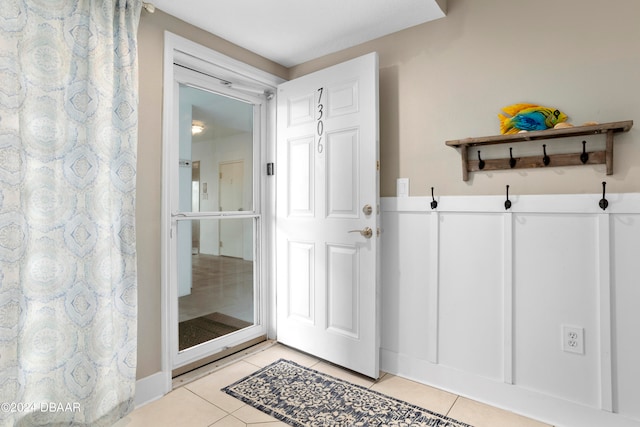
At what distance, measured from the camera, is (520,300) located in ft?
5.96

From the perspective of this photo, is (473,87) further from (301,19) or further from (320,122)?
(301,19)

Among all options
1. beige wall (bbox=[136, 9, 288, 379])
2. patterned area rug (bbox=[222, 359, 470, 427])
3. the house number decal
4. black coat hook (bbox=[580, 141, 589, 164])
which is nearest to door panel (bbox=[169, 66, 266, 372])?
beige wall (bbox=[136, 9, 288, 379])

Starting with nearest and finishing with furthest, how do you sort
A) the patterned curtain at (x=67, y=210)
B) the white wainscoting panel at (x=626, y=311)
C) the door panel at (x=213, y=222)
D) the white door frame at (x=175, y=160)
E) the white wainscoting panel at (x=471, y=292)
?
the patterned curtain at (x=67, y=210), the white wainscoting panel at (x=626, y=311), the white wainscoting panel at (x=471, y=292), the white door frame at (x=175, y=160), the door panel at (x=213, y=222)

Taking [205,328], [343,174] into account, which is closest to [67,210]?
[205,328]

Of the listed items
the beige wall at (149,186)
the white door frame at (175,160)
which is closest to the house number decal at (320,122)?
the white door frame at (175,160)

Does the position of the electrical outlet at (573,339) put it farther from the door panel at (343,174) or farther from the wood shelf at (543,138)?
the door panel at (343,174)

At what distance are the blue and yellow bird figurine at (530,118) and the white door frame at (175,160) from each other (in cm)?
168

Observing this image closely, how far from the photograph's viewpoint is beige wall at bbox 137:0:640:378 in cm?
160

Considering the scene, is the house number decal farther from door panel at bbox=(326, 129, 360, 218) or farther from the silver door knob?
the silver door knob

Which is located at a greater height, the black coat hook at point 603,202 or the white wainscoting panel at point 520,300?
the black coat hook at point 603,202

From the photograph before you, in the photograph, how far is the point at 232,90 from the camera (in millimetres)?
2566

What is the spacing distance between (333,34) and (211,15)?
2.56 feet

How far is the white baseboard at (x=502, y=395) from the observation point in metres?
1.62

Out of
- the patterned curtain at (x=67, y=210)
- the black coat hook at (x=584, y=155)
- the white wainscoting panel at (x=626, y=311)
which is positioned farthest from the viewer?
the black coat hook at (x=584, y=155)
